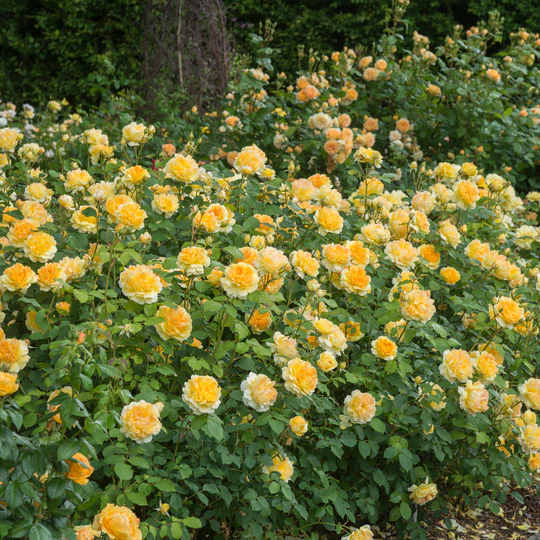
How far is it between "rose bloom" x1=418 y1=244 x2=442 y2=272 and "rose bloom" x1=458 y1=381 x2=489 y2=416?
52cm

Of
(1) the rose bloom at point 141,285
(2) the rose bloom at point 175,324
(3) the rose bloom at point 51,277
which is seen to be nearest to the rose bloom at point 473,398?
(2) the rose bloom at point 175,324

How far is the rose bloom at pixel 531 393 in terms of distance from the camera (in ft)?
7.84

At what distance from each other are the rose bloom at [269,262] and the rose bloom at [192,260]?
0.58ft

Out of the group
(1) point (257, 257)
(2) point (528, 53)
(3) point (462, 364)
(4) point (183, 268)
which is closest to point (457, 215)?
(3) point (462, 364)

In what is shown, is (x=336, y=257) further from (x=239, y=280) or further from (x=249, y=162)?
(x=249, y=162)

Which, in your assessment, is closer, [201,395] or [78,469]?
[78,469]

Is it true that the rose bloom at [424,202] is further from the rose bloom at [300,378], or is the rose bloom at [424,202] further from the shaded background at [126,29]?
the shaded background at [126,29]

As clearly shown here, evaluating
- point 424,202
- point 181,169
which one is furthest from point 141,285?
point 424,202

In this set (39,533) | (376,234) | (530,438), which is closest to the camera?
(39,533)

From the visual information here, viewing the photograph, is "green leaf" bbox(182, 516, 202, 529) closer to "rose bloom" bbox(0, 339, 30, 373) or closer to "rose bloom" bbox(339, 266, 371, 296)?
"rose bloom" bbox(0, 339, 30, 373)

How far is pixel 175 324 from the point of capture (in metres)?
1.97

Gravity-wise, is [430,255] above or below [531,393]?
above

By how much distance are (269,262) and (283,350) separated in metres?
0.24

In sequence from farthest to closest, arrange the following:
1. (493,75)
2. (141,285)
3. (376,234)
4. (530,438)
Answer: (493,75) < (376,234) < (530,438) < (141,285)
